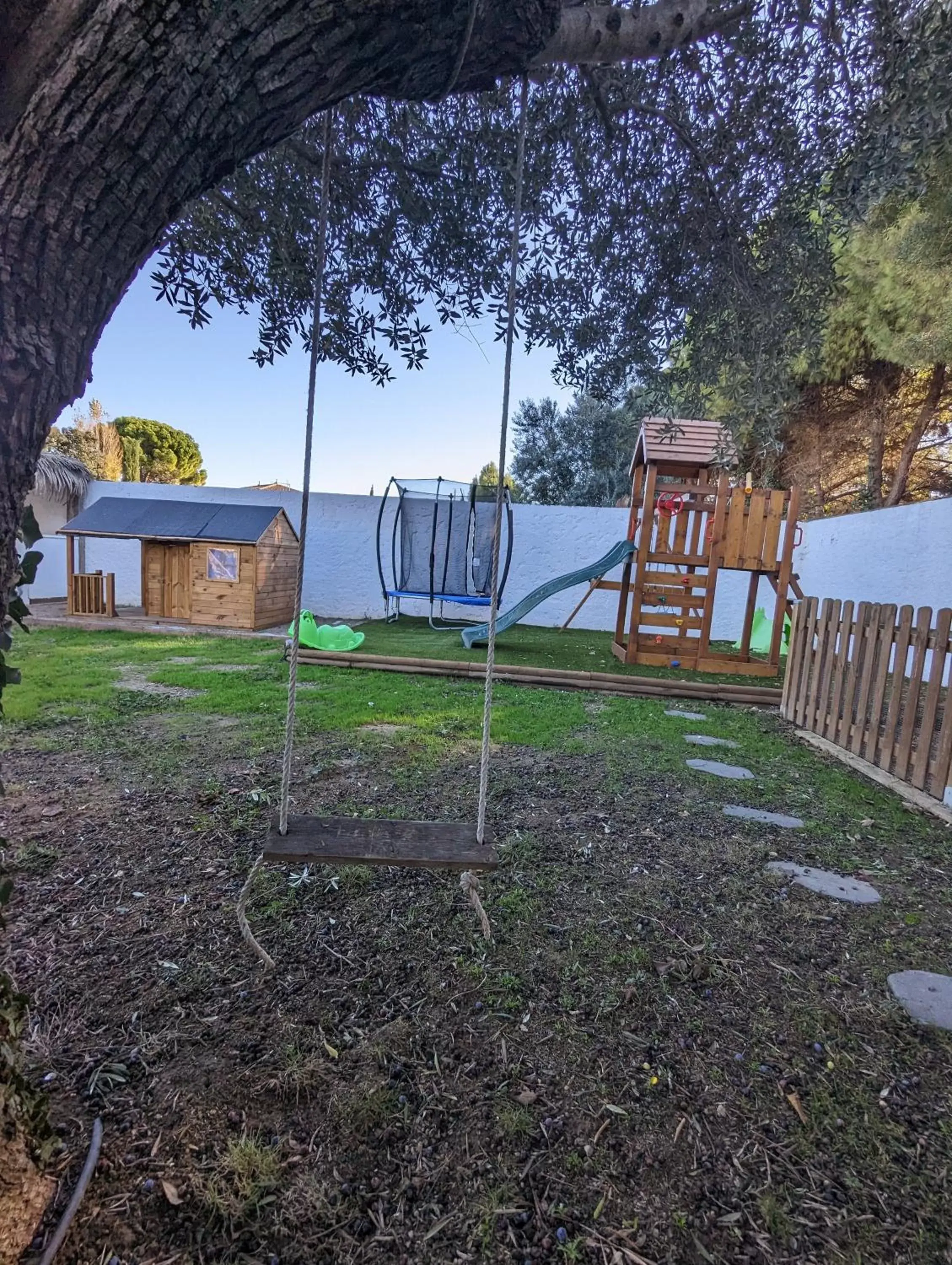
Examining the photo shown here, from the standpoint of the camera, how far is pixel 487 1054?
4.33ft

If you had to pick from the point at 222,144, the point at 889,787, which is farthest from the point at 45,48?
the point at 889,787

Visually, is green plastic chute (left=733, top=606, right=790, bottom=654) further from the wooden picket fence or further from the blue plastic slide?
the wooden picket fence

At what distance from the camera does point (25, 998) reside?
943mm

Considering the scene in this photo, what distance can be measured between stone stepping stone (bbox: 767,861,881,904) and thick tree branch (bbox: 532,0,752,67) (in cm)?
260

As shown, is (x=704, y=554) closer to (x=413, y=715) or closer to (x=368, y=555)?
(x=413, y=715)

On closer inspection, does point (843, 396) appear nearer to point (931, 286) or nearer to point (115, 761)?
point (931, 286)

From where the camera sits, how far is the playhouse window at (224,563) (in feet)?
26.5

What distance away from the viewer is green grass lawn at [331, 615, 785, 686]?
6.37m

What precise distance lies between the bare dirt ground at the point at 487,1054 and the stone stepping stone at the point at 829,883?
56 mm

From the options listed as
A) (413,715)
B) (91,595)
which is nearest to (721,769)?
(413,715)

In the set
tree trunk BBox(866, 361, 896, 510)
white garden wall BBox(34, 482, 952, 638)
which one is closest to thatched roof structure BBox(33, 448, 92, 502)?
white garden wall BBox(34, 482, 952, 638)

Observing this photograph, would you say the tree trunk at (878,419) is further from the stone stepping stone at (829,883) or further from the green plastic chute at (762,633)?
the stone stepping stone at (829,883)

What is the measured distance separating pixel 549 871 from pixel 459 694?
9.84 ft

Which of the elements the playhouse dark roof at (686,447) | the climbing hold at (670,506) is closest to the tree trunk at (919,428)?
the playhouse dark roof at (686,447)
